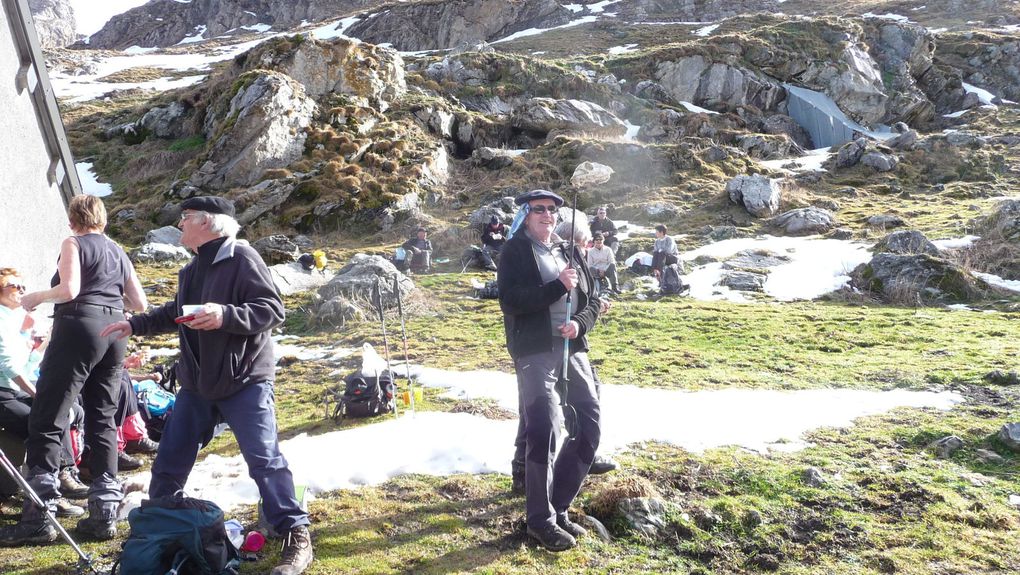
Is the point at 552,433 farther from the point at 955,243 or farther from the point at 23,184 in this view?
the point at 955,243

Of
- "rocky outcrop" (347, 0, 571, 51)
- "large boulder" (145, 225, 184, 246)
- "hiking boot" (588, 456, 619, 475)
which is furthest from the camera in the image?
"rocky outcrop" (347, 0, 571, 51)

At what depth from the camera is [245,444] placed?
327 centimetres

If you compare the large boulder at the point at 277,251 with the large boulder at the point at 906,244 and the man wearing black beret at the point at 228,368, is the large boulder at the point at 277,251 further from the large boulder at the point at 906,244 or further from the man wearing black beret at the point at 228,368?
the large boulder at the point at 906,244

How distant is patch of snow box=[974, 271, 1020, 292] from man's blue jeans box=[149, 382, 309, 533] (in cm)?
1586

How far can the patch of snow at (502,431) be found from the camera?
482 cm

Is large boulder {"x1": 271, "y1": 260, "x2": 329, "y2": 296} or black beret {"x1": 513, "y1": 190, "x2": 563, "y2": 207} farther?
large boulder {"x1": 271, "y1": 260, "x2": 329, "y2": 296}

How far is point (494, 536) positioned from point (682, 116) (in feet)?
121

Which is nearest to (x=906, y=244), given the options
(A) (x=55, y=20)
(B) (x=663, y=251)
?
(B) (x=663, y=251)

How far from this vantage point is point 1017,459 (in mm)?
5059

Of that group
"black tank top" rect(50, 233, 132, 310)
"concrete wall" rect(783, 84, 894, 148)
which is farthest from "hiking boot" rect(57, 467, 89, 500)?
"concrete wall" rect(783, 84, 894, 148)

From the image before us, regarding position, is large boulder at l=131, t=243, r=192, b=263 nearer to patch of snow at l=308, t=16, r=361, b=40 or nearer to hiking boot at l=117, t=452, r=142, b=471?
hiking boot at l=117, t=452, r=142, b=471

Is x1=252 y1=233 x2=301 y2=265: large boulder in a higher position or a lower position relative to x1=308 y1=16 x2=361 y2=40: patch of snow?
lower

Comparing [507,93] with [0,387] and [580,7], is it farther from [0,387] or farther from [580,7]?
[580,7]

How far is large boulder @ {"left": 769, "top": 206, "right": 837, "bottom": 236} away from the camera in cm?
1983
